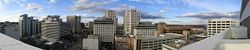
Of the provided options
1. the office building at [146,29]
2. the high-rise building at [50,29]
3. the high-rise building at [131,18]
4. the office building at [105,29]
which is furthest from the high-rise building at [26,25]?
the office building at [146,29]

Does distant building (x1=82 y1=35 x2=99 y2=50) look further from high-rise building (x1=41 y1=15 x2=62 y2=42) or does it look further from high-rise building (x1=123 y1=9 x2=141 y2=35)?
high-rise building (x1=123 y1=9 x2=141 y2=35)

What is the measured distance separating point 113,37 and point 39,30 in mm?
8985

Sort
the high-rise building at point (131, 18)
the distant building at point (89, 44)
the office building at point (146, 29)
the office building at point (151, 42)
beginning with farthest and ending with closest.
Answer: the high-rise building at point (131, 18)
the office building at point (146, 29)
the distant building at point (89, 44)
the office building at point (151, 42)

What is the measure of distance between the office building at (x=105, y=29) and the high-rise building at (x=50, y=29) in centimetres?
325

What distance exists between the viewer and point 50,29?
3142cm

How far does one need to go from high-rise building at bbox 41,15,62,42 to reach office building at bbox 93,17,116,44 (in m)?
3.25

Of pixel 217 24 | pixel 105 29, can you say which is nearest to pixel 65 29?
pixel 105 29

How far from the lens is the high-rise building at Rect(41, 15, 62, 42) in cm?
3092

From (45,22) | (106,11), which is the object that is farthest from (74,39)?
(106,11)

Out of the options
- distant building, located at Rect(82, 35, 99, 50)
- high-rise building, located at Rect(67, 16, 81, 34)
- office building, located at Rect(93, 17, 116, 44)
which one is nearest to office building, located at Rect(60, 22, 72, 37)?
high-rise building, located at Rect(67, 16, 81, 34)

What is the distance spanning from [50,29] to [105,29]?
459cm

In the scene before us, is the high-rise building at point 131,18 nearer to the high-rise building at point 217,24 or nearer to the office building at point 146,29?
the office building at point 146,29

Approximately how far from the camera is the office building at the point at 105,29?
2994 centimetres

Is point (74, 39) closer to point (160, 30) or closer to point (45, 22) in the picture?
point (45, 22)
